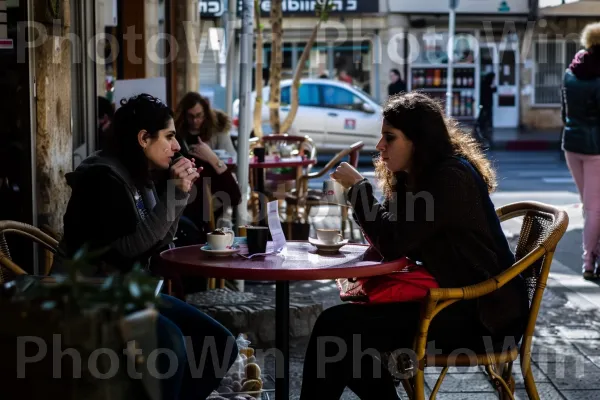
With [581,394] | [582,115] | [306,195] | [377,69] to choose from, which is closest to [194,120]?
[306,195]

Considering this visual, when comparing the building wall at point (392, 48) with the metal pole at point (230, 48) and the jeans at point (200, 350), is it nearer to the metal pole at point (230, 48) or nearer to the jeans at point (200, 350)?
the metal pole at point (230, 48)

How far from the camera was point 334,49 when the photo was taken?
27.5 meters

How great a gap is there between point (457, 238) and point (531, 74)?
25.2 m

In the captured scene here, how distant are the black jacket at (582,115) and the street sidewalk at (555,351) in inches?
38.4

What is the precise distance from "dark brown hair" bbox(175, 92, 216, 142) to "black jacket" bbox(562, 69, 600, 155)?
8.62 feet

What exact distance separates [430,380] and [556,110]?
24017mm

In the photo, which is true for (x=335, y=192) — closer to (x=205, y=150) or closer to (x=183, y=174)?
(x=183, y=174)

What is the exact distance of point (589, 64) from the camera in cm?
733

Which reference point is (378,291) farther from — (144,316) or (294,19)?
(294,19)

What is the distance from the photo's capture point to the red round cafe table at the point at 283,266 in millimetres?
3387

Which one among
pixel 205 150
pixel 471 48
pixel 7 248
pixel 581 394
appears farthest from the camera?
pixel 471 48

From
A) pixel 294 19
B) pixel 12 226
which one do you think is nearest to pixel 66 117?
pixel 12 226

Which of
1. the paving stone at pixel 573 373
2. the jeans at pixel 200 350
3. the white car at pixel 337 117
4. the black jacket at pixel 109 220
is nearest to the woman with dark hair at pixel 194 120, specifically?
the paving stone at pixel 573 373

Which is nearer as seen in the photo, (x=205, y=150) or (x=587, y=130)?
Result: (x=205, y=150)
